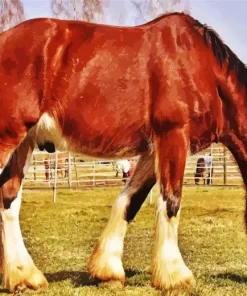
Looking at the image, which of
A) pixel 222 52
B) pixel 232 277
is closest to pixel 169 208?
pixel 232 277

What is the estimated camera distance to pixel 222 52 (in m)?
5.21

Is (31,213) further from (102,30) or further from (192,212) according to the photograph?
(102,30)

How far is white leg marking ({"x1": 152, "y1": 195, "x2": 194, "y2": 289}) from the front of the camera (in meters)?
4.80

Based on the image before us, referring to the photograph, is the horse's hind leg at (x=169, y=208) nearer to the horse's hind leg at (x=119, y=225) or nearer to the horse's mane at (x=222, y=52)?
the horse's hind leg at (x=119, y=225)

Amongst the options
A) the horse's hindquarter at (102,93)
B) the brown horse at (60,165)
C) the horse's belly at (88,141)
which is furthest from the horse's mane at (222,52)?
the brown horse at (60,165)

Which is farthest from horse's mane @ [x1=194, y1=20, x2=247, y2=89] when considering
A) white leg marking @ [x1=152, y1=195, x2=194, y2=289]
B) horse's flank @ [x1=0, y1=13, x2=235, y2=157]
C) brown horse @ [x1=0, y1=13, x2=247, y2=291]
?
white leg marking @ [x1=152, y1=195, x2=194, y2=289]

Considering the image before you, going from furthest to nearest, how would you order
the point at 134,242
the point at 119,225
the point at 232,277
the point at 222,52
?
the point at 134,242
the point at 232,277
the point at 119,225
the point at 222,52

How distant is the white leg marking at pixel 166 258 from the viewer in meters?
4.80

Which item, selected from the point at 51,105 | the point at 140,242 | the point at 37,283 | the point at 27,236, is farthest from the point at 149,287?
the point at 27,236

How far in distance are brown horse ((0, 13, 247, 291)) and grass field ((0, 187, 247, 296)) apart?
0.27 meters

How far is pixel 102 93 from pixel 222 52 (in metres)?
1.11

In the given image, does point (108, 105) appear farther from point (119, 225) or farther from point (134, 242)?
point (134, 242)

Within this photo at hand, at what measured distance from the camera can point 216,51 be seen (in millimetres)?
5168

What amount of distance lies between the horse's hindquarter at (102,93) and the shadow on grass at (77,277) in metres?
1.11
